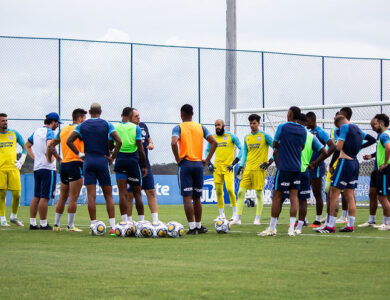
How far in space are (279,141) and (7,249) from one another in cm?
465

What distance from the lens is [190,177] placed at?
42.4ft

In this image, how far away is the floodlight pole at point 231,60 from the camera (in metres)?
28.9

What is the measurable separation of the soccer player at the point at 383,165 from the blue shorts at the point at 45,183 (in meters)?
6.33

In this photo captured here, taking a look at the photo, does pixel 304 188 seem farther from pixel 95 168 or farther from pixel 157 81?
pixel 157 81

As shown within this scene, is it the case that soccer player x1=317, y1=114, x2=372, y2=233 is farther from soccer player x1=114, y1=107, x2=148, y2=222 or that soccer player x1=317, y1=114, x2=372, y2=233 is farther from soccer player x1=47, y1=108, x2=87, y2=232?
soccer player x1=47, y1=108, x2=87, y2=232

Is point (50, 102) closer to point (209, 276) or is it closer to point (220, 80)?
point (220, 80)

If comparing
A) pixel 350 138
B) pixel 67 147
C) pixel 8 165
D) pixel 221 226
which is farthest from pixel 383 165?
pixel 8 165

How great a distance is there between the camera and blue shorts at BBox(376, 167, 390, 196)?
46.4 ft

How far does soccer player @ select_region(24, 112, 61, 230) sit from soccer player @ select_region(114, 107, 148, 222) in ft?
6.18

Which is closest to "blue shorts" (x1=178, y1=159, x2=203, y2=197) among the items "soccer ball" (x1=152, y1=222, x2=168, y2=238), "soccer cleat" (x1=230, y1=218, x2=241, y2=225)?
"soccer ball" (x1=152, y1=222, x2=168, y2=238)

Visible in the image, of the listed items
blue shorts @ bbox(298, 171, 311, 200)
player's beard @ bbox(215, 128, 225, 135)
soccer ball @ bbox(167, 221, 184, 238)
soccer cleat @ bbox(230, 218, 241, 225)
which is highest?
player's beard @ bbox(215, 128, 225, 135)

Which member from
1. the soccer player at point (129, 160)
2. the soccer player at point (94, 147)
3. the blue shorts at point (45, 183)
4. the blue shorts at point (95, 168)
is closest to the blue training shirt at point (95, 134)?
the soccer player at point (94, 147)

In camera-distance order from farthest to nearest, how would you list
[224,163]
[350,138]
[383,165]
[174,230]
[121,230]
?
[224,163] → [383,165] → [350,138] → [121,230] → [174,230]

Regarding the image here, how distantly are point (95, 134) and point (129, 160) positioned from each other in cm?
82
